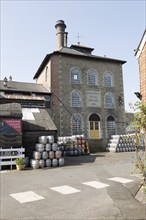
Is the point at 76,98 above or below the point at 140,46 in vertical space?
above

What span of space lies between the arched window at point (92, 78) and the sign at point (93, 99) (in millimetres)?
1299

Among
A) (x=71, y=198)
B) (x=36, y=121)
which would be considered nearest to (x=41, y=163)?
(x=36, y=121)

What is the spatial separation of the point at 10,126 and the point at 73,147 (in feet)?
29.2

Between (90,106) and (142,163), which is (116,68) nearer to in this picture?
(90,106)

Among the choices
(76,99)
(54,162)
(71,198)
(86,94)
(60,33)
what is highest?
(60,33)

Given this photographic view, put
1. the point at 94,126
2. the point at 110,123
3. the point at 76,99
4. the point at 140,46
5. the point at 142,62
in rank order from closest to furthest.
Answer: the point at 142,62, the point at 140,46, the point at 76,99, the point at 94,126, the point at 110,123

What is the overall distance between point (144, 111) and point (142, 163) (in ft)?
3.26

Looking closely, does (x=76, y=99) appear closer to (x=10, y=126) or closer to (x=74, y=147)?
(x=74, y=147)

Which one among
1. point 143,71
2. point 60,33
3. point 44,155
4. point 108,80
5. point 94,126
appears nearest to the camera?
point 143,71

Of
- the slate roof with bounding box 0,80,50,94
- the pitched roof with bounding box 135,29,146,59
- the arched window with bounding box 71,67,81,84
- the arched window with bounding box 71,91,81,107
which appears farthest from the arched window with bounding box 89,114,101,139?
the pitched roof with bounding box 135,29,146,59

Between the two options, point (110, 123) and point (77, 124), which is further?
point (110, 123)

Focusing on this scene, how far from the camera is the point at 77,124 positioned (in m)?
27.1

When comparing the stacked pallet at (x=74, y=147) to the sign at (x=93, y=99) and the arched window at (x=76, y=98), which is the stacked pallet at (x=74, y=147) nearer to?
the arched window at (x=76, y=98)

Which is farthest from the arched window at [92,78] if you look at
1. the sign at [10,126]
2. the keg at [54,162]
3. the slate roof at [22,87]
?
the keg at [54,162]
